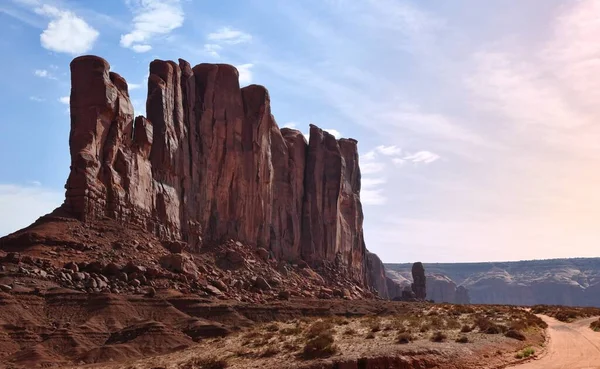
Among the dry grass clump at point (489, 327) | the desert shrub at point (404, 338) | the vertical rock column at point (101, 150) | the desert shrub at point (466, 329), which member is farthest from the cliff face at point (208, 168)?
the dry grass clump at point (489, 327)

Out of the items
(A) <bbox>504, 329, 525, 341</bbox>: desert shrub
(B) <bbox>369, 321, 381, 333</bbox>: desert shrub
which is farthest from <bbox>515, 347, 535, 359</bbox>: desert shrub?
(B) <bbox>369, 321, 381, 333</bbox>: desert shrub

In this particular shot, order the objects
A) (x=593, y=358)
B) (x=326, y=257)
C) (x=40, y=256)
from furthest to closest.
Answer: (x=326, y=257) → (x=40, y=256) → (x=593, y=358)

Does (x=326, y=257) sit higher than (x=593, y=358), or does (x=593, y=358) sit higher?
(x=326, y=257)

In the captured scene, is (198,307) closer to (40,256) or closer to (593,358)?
(40,256)

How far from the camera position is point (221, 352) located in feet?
98.5

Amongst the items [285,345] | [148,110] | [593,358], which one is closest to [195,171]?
[148,110]

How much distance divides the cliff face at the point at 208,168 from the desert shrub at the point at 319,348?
95.8 ft

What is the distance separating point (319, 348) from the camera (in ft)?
81.4

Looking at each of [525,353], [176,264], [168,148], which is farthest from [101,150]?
[525,353]

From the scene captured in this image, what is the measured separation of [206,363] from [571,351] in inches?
599

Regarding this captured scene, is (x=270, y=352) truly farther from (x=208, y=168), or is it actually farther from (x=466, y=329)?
(x=208, y=168)

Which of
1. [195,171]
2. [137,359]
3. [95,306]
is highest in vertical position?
[195,171]

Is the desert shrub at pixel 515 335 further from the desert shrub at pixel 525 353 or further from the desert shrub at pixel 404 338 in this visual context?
the desert shrub at pixel 404 338

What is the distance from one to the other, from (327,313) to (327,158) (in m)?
49.0
